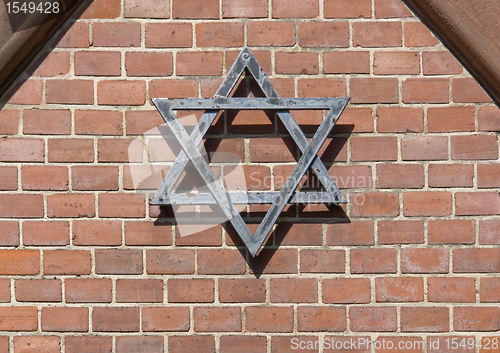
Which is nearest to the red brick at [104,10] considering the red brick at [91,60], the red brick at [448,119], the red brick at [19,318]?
the red brick at [91,60]

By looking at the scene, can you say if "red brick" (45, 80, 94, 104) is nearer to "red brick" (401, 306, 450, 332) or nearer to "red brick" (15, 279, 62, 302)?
"red brick" (15, 279, 62, 302)

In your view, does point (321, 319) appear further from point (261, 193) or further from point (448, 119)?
point (448, 119)

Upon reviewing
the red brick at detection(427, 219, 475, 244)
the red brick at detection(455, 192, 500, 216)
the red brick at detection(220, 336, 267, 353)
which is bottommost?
the red brick at detection(220, 336, 267, 353)

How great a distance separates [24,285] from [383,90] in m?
Answer: 1.38

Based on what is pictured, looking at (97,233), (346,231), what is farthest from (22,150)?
(346,231)

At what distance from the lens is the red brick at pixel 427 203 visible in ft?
4.42

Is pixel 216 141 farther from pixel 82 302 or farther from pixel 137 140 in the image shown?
pixel 82 302

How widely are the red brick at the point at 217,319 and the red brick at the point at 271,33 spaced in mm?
910

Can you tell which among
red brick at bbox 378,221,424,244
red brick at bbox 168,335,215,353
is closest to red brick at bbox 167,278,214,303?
red brick at bbox 168,335,215,353

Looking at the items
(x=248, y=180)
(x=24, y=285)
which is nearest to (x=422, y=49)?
(x=248, y=180)

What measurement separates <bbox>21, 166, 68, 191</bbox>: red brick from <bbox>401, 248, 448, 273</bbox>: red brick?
118 centimetres

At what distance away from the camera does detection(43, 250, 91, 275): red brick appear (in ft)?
4.39

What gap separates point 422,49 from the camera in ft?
4.45

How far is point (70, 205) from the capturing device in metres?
1.34
